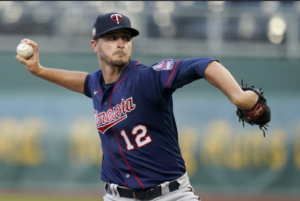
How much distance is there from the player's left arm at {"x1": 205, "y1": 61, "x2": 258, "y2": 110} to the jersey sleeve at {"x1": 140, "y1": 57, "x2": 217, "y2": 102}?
0.16ft

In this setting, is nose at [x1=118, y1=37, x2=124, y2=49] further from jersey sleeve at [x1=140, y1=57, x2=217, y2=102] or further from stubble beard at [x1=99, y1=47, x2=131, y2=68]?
jersey sleeve at [x1=140, y1=57, x2=217, y2=102]

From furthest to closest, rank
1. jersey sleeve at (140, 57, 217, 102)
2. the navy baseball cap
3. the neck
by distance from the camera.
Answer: the neck, the navy baseball cap, jersey sleeve at (140, 57, 217, 102)

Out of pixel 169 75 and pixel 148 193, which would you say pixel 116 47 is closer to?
pixel 169 75

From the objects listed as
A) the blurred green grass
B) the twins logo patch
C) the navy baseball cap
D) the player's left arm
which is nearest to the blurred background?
the blurred green grass

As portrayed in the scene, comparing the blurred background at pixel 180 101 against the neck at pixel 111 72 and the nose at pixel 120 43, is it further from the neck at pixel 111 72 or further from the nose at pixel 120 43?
the nose at pixel 120 43

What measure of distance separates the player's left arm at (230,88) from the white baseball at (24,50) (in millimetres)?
1780

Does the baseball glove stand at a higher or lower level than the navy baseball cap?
lower

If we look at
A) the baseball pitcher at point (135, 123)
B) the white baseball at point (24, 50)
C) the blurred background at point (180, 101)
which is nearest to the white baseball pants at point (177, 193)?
the baseball pitcher at point (135, 123)

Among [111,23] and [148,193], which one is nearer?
[148,193]

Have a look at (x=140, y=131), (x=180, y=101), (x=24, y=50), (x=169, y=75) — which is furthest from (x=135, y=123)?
(x=180, y=101)

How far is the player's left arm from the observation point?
2.29 meters

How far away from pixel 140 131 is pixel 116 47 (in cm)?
70

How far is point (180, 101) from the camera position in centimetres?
912

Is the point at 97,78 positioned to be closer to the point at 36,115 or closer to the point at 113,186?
the point at 113,186
